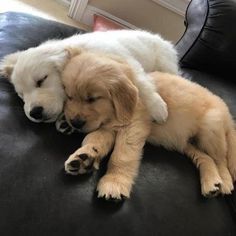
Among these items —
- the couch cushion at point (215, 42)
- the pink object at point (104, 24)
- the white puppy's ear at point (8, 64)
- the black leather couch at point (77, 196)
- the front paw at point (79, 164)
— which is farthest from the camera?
the pink object at point (104, 24)

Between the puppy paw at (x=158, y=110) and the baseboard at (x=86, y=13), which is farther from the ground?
the puppy paw at (x=158, y=110)

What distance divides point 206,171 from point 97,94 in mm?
410

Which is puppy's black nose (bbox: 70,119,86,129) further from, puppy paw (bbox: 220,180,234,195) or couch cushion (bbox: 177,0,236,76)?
couch cushion (bbox: 177,0,236,76)

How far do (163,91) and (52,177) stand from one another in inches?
23.2

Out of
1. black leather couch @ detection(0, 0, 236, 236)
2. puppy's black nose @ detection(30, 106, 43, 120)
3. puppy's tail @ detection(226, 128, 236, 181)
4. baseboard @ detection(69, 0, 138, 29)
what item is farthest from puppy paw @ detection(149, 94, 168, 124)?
baseboard @ detection(69, 0, 138, 29)

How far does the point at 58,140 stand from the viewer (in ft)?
3.66

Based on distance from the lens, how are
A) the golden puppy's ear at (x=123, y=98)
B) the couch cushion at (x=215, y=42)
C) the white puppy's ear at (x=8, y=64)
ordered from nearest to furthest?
the golden puppy's ear at (x=123, y=98) < the white puppy's ear at (x=8, y=64) < the couch cushion at (x=215, y=42)

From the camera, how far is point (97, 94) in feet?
3.94

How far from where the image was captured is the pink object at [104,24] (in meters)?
2.63

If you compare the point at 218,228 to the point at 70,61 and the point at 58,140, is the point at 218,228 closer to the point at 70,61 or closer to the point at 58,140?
the point at 58,140

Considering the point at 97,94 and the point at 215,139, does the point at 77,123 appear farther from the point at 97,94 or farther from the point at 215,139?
the point at 215,139

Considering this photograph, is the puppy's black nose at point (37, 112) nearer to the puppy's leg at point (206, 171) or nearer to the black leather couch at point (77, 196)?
the black leather couch at point (77, 196)

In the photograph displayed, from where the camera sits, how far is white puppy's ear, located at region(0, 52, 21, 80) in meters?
1.32

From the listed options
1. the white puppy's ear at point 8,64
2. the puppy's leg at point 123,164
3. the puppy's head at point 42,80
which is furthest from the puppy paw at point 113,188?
the white puppy's ear at point 8,64
